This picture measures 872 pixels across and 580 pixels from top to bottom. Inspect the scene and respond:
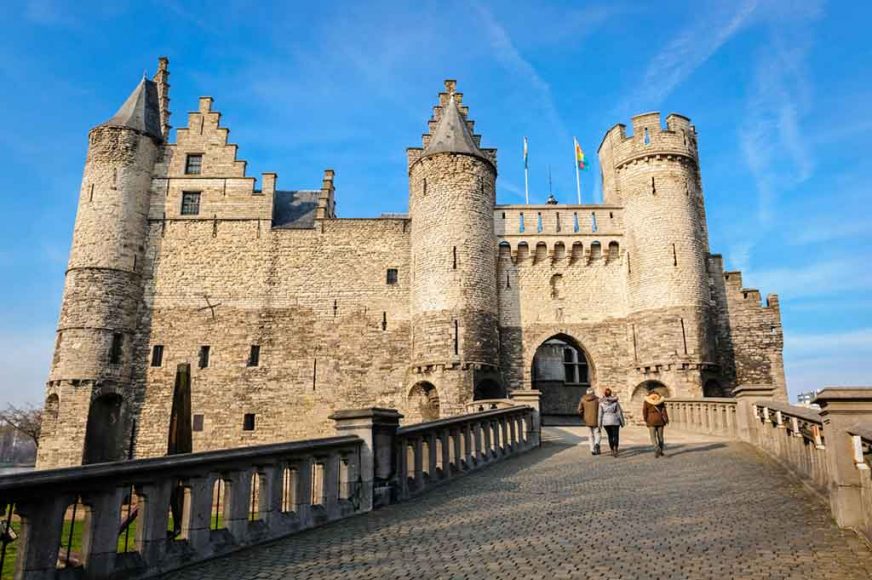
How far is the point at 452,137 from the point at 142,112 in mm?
13053

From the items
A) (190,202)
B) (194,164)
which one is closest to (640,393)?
(190,202)

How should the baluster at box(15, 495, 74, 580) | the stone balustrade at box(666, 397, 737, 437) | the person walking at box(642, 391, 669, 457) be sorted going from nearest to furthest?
1. the baluster at box(15, 495, 74, 580)
2. the person walking at box(642, 391, 669, 457)
3. the stone balustrade at box(666, 397, 737, 437)

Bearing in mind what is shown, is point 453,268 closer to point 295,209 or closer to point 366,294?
point 366,294

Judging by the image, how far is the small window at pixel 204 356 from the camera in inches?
955

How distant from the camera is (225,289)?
82.3 feet

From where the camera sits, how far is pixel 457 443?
10070 millimetres

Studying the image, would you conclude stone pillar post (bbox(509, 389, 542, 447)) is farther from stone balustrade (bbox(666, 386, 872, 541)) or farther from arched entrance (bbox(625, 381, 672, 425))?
arched entrance (bbox(625, 381, 672, 425))

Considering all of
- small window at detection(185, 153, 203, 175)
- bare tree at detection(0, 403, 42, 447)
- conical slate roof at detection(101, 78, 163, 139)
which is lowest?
bare tree at detection(0, 403, 42, 447)

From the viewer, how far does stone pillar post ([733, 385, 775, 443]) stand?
41.3ft

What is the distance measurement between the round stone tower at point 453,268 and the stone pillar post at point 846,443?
53.0ft

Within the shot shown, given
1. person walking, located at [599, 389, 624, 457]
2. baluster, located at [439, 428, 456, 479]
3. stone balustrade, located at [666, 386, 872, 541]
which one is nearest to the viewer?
stone balustrade, located at [666, 386, 872, 541]

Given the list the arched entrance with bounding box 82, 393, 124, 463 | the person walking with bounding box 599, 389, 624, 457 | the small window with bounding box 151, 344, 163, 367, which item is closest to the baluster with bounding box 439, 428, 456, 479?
the person walking with bounding box 599, 389, 624, 457

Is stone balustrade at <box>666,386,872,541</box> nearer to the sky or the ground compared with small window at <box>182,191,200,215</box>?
nearer to the ground

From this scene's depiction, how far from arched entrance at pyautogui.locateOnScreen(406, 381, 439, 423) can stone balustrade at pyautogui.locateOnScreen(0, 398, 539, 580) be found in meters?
13.7
